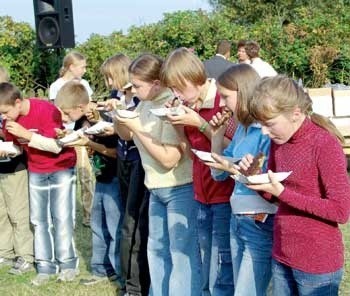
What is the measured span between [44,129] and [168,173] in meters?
1.31

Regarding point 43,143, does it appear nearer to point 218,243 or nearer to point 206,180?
point 206,180

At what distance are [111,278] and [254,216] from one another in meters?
2.02

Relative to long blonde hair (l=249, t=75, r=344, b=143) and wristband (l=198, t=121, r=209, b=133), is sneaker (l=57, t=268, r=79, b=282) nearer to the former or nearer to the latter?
wristband (l=198, t=121, r=209, b=133)

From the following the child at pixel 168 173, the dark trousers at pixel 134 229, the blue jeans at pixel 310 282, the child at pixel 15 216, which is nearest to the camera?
the blue jeans at pixel 310 282

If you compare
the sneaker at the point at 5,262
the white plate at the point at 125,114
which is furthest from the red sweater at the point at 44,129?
the white plate at the point at 125,114

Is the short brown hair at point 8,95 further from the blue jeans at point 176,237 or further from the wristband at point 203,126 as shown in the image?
the wristband at point 203,126

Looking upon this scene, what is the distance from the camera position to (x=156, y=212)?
3.73 meters

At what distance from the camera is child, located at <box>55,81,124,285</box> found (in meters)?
4.38

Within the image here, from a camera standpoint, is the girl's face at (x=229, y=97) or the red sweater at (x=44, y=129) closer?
the girl's face at (x=229, y=97)

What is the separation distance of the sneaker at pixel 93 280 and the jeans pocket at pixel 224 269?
5.09 ft

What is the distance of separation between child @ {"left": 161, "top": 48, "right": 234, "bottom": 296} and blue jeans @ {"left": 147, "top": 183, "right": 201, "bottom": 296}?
0.59ft

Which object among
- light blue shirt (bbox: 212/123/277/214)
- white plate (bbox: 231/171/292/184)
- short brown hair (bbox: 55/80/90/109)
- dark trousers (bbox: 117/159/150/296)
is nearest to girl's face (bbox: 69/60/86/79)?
short brown hair (bbox: 55/80/90/109)

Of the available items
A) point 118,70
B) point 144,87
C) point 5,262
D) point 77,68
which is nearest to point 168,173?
point 144,87

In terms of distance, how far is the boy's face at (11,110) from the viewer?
448cm
